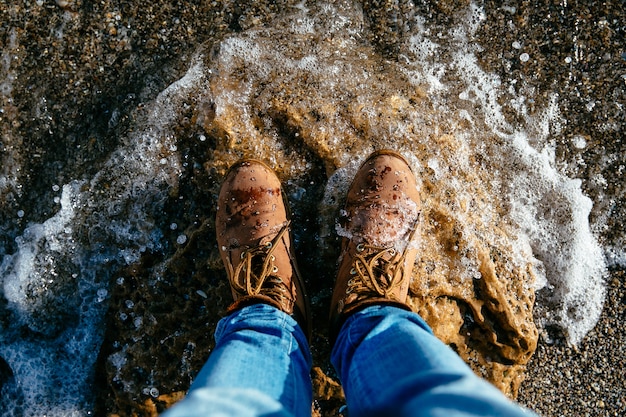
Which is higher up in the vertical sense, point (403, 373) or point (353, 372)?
point (403, 373)

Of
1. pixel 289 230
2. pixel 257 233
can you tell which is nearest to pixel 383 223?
pixel 289 230

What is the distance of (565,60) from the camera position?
8.11 ft

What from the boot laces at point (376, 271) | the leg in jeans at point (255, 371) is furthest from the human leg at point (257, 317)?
the boot laces at point (376, 271)

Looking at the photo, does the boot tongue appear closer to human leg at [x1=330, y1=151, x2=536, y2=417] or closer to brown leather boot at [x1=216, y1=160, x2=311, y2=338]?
human leg at [x1=330, y1=151, x2=536, y2=417]

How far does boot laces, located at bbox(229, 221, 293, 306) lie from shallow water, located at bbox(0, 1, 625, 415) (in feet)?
0.67

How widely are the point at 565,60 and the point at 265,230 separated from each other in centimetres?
173

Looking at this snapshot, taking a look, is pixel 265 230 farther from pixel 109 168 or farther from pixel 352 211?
pixel 109 168

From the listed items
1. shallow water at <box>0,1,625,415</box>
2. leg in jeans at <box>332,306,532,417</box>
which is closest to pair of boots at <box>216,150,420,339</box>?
shallow water at <box>0,1,625,415</box>

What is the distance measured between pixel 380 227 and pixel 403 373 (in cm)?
91

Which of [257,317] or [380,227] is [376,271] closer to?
[380,227]

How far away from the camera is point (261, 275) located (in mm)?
2047

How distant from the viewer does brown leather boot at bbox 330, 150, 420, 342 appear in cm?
205

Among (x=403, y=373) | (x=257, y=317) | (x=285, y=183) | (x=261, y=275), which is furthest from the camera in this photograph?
(x=285, y=183)

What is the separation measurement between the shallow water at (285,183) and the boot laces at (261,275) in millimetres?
205
